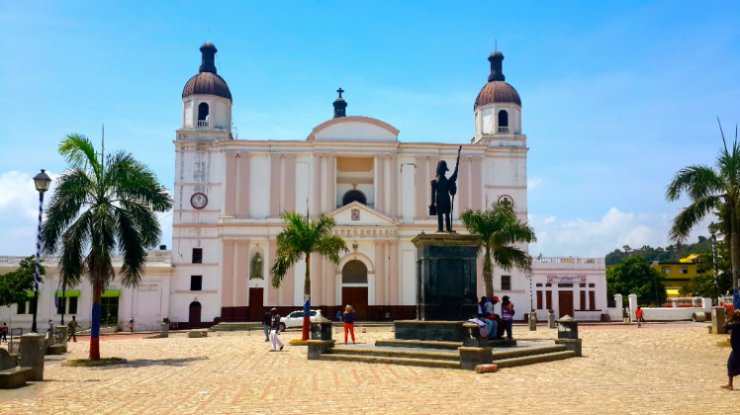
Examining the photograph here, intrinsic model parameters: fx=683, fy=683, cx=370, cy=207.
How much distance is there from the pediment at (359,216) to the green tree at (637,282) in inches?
1390

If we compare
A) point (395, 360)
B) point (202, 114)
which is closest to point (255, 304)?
point (202, 114)

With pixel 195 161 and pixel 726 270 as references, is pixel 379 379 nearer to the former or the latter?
pixel 195 161

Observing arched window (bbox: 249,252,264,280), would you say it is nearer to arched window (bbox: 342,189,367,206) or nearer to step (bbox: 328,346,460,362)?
arched window (bbox: 342,189,367,206)

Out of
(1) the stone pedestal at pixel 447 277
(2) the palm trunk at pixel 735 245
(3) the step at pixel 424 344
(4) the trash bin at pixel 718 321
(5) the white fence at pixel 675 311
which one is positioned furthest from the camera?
(5) the white fence at pixel 675 311

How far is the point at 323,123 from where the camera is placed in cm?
4788

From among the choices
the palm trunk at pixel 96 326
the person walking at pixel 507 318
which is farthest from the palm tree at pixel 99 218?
the person walking at pixel 507 318

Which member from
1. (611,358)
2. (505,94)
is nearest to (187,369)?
(611,358)

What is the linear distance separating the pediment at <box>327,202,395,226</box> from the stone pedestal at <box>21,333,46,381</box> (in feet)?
105

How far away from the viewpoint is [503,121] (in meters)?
50.8

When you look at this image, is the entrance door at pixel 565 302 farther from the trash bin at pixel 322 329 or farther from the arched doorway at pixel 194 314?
the trash bin at pixel 322 329

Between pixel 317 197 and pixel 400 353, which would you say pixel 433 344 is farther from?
pixel 317 197

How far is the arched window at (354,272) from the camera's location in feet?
153

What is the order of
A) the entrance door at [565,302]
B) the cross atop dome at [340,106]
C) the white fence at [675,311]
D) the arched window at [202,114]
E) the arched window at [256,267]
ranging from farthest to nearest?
the cross atop dome at [340,106], the entrance door at [565,302], the arched window at [202,114], the white fence at [675,311], the arched window at [256,267]

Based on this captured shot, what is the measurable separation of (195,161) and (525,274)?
24412 mm
